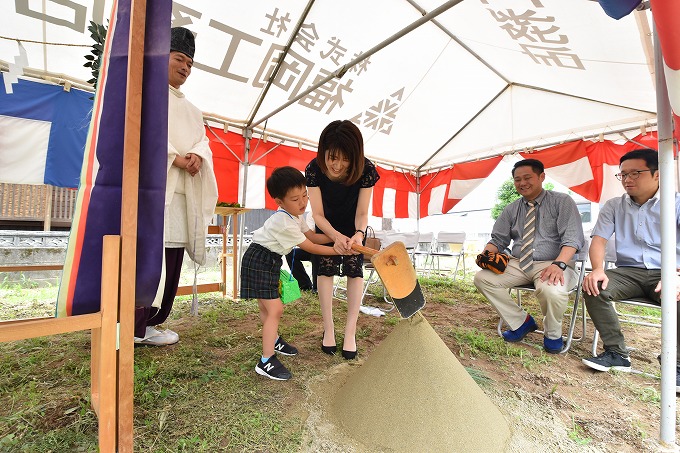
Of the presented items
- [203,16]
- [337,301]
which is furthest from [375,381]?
[203,16]

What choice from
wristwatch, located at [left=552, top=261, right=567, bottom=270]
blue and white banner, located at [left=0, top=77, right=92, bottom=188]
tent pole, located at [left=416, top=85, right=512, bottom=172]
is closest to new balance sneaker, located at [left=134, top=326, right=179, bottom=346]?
blue and white banner, located at [left=0, top=77, right=92, bottom=188]

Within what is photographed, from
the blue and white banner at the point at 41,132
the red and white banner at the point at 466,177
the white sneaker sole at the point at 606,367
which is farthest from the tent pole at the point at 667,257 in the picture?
the red and white banner at the point at 466,177

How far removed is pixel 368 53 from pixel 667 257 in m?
2.91

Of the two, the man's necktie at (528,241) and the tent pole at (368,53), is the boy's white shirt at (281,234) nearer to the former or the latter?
the man's necktie at (528,241)

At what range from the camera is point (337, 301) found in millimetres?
3840

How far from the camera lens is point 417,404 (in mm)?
1151

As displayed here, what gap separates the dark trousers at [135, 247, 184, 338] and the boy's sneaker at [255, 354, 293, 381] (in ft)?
2.39

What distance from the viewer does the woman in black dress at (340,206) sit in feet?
6.02

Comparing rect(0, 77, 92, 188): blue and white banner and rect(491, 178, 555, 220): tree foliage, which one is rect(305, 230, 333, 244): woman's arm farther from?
rect(491, 178, 555, 220): tree foliage

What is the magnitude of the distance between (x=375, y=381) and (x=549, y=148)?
5.49 metres

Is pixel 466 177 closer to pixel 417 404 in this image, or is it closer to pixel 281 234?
pixel 281 234

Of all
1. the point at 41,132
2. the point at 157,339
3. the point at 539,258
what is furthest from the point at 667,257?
the point at 41,132

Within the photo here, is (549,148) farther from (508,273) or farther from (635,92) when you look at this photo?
(508,273)

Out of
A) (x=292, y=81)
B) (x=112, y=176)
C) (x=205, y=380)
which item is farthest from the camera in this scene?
(x=292, y=81)
